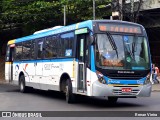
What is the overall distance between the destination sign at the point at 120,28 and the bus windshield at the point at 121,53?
0.21 m

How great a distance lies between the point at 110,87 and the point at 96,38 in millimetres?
1860

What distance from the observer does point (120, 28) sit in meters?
15.3

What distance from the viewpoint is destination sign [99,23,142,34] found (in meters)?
15.1

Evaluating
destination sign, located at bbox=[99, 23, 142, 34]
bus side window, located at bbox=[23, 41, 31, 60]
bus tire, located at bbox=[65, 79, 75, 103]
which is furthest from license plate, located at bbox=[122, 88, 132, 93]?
bus side window, located at bbox=[23, 41, 31, 60]

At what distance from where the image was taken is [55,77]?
17953 mm

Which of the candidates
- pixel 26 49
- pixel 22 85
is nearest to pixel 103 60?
pixel 26 49

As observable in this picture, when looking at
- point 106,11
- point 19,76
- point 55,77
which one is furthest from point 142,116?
point 106,11

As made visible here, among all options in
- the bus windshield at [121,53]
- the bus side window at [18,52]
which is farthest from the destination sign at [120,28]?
the bus side window at [18,52]

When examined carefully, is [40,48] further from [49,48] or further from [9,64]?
[9,64]

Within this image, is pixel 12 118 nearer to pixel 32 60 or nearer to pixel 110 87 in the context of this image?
pixel 110 87

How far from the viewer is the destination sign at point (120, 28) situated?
15.1m

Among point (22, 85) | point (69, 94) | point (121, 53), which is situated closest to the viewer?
point (121, 53)

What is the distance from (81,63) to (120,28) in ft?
6.55

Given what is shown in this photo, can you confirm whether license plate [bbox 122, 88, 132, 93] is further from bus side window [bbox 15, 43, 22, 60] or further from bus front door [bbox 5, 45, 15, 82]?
bus front door [bbox 5, 45, 15, 82]
